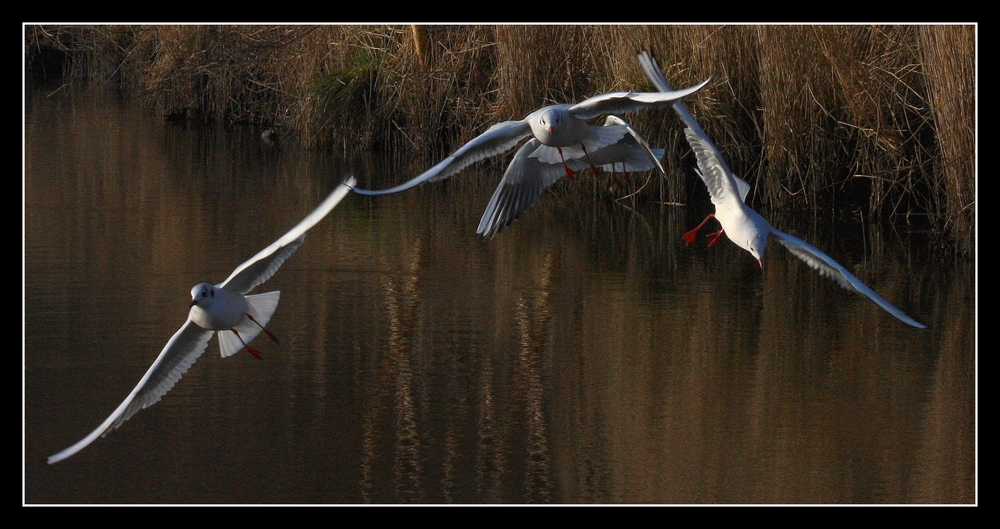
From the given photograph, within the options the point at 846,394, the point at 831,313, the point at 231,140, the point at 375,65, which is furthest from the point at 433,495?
the point at 231,140

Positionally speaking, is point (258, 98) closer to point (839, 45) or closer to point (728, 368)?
point (839, 45)

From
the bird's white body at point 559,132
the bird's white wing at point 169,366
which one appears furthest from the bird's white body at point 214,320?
the bird's white body at point 559,132

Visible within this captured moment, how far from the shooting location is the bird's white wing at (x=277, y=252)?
449 centimetres

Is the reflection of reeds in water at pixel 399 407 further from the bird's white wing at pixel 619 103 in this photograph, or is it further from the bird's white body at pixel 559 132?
the bird's white wing at pixel 619 103

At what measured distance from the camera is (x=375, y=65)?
14.1 metres

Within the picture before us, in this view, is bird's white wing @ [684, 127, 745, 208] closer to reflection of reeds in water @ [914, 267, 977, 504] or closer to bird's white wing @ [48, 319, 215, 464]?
reflection of reeds in water @ [914, 267, 977, 504]

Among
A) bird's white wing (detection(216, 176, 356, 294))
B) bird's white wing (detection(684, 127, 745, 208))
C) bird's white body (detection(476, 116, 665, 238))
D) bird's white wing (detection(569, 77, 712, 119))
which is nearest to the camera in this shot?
bird's white wing (detection(216, 176, 356, 294))

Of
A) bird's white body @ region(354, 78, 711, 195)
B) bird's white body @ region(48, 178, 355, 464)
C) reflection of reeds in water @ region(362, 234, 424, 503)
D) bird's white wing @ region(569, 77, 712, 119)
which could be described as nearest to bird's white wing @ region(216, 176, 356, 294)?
bird's white body @ region(48, 178, 355, 464)

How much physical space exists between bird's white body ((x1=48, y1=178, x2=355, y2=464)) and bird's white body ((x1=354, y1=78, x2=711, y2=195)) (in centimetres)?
56

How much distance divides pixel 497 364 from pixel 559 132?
1732mm

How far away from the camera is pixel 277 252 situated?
510 centimetres

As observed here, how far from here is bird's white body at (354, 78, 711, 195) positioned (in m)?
5.31

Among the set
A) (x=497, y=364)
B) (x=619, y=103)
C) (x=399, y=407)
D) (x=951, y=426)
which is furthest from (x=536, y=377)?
(x=951, y=426)

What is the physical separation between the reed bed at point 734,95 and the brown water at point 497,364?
1.56 ft
